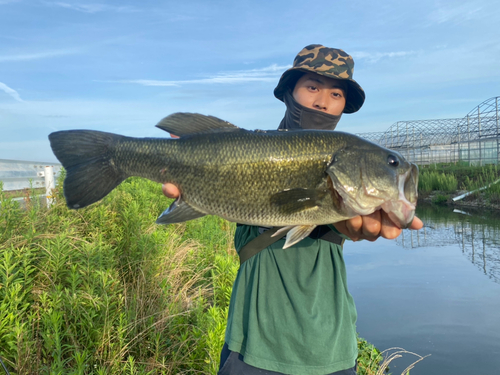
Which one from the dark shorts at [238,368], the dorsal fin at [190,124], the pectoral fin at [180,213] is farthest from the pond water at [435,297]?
the dorsal fin at [190,124]

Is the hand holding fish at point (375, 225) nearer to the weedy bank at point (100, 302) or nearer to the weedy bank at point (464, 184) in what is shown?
the weedy bank at point (100, 302)

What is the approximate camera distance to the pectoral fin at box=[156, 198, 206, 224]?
2.16 metres

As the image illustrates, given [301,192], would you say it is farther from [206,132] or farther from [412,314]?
[412,314]

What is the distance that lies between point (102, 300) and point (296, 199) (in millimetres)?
2784

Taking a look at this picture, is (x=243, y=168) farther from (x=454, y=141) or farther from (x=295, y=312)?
(x=454, y=141)

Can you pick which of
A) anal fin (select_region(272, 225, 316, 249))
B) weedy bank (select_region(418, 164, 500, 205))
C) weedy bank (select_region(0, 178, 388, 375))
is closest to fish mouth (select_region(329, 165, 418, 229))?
anal fin (select_region(272, 225, 316, 249))

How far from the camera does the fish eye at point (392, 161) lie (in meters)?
2.13

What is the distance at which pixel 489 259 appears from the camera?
10875 mm

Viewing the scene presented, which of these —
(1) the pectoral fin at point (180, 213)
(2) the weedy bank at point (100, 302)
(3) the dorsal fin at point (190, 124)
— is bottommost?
(2) the weedy bank at point (100, 302)

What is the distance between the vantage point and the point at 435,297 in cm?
834

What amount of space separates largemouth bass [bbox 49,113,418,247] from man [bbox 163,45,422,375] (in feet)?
0.48

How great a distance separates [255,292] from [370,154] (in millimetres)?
1145

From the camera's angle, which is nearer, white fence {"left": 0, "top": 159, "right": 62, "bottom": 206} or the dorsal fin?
the dorsal fin

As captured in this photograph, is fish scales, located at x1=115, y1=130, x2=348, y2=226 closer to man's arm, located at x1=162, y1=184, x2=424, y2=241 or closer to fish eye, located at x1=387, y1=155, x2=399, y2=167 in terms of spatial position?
man's arm, located at x1=162, y1=184, x2=424, y2=241
